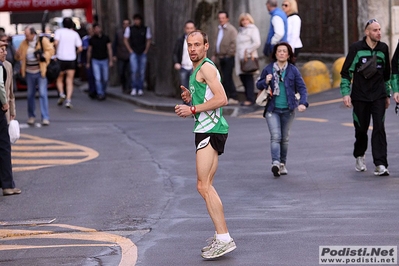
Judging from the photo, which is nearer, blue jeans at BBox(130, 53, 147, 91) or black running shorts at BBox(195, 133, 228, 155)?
black running shorts at BBox(195, 133, 228, 155)

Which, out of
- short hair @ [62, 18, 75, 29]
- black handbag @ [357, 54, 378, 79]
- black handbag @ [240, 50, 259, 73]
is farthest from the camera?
short hair @ [62, 18, 75, 29]

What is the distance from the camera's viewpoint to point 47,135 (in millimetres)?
17078

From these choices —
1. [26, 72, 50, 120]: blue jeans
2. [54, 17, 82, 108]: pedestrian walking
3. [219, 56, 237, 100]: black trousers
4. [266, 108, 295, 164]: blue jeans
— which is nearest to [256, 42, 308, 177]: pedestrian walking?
[266, 108, 295, 164]: blue jeans

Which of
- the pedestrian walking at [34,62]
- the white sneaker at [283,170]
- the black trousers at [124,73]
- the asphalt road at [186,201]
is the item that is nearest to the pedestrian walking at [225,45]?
the asphalt road at [186,201]

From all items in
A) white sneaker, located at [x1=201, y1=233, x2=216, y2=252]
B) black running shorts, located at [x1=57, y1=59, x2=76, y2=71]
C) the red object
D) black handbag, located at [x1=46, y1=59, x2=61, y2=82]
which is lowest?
white sneaker, located at [x1=201, y1=233, x2=216, y2=252]

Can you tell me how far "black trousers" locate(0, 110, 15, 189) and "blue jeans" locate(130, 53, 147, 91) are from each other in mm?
13322

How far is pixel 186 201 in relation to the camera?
10109 mm

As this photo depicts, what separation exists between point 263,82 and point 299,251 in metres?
4.40

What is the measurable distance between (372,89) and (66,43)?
11806 mm

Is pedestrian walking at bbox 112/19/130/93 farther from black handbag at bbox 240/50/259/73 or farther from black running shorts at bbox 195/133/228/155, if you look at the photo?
black running shorts at bbox 195/133/228/155

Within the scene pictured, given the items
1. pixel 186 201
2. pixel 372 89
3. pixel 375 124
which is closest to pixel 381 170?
pixel 375 124

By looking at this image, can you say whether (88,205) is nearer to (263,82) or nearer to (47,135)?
(263,82)

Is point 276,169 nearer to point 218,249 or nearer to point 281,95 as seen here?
point 281,95

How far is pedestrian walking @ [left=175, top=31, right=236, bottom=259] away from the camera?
738 cm
